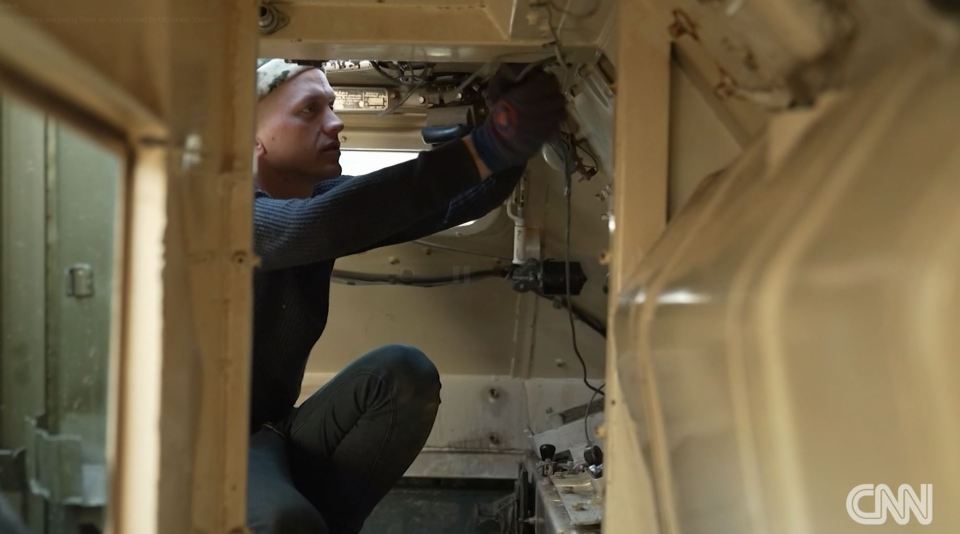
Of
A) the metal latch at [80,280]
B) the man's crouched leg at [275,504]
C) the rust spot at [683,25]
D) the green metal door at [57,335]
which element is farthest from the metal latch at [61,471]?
the rust spot at [683,25]

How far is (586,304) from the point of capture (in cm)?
254

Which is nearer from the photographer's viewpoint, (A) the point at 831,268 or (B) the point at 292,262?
(A) the point at 831,268

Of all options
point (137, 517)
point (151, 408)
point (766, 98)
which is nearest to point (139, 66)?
point (151, 408)

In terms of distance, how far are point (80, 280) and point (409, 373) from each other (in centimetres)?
107

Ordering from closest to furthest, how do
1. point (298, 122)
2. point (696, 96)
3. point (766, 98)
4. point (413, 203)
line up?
point (766, 98) → point (696, 96) → point (413, 203) → point (298, 122)

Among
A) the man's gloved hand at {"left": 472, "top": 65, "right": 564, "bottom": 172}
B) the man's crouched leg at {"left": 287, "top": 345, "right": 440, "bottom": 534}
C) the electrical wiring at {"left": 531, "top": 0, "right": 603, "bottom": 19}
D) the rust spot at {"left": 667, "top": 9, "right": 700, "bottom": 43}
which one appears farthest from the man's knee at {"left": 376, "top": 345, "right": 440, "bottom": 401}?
the rust spot at {"left": 667, "top": 9, "right": 700, "bottom": 43}

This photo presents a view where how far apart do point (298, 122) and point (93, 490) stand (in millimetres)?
1151

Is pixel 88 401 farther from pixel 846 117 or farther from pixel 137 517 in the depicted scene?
pixel 846 117

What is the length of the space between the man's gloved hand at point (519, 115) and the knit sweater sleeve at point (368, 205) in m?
0.08

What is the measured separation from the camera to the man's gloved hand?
3.93ft

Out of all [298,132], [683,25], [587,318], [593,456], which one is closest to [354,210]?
[298,132]

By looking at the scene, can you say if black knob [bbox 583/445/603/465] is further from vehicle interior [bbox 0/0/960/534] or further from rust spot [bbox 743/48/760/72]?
rust spot [bbox 743/48/760/72]

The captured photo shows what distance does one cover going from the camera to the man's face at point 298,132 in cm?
171

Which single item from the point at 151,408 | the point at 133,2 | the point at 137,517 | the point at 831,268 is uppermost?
the point at 133,2
